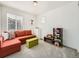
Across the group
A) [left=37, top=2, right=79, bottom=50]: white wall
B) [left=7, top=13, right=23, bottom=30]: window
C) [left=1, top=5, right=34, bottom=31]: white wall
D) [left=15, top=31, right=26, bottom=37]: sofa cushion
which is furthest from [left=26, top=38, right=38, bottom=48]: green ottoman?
[left=7, top=13, right=23, bottom=30]: window

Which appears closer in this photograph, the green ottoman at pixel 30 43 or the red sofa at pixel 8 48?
the red sofa at pixel 8 48

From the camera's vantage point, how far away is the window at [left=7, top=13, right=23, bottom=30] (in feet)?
16.9

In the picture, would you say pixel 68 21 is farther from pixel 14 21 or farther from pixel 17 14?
pixel 14 21

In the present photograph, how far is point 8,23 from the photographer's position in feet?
16.5

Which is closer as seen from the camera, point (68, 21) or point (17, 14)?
point (68, 21)

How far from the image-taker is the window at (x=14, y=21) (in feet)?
16.9

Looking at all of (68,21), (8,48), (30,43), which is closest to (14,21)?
(30,43)

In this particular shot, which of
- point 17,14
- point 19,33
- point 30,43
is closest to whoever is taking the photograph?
point 30,43

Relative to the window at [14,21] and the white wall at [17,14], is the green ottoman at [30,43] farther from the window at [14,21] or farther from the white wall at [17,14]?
the window at [14,21]

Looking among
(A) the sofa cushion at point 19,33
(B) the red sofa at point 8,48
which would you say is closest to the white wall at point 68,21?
(A) the sofa cushion at point 19,33

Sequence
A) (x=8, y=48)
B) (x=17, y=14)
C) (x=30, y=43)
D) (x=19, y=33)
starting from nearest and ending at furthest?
(x=8, y=48), (x=30, y=43), (x=19, y=33), (x=17, y=14)

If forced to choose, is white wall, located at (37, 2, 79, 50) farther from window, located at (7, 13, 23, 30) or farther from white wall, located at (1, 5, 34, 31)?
window, located at (7, 13, 23, 30)

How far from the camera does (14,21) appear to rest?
560 cm

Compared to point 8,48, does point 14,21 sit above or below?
above
